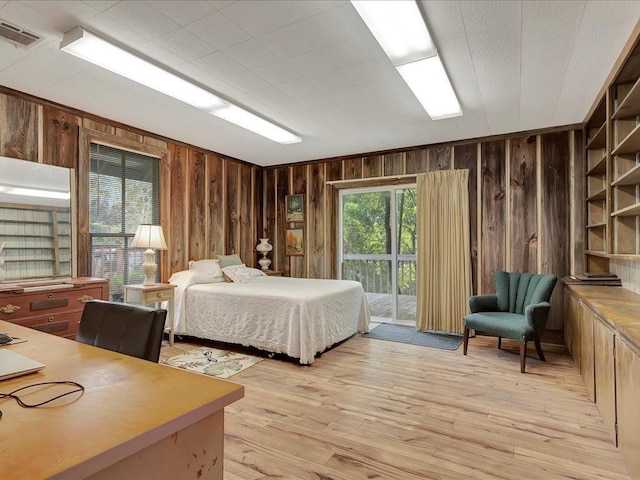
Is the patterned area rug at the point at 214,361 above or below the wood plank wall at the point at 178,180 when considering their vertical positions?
below

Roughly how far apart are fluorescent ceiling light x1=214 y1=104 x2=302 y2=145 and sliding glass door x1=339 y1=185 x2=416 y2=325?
1.60 m

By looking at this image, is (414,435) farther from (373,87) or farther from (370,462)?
(373,87)

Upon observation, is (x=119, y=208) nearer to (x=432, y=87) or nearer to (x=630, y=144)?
(x=432, y=87)

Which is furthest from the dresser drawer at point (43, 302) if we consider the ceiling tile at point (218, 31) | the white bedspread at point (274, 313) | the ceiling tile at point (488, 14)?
the ceiling tile at point (488, 14)

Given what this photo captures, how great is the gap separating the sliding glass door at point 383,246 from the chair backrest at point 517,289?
135 centimetres

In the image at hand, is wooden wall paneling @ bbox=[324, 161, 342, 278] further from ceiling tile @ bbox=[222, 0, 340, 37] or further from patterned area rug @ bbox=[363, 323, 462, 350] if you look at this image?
ceiling tile @ bbox=[222, 0, 340, 37]

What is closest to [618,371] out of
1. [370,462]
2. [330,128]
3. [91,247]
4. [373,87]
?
[370,462]

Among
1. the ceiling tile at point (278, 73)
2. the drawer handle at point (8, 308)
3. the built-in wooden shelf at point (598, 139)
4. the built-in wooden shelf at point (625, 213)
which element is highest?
the ceiling tile at point (278, 73)

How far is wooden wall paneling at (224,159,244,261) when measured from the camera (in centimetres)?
554

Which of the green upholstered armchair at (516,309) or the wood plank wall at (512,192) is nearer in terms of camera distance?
the green upholstered armchair at (516,309)

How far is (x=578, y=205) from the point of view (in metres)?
4.12

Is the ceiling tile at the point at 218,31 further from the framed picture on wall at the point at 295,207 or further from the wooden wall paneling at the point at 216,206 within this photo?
the framed picture on wall at the point at 295,207

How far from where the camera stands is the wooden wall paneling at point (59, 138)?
11.4ft

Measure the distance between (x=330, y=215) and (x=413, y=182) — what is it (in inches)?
53.2
